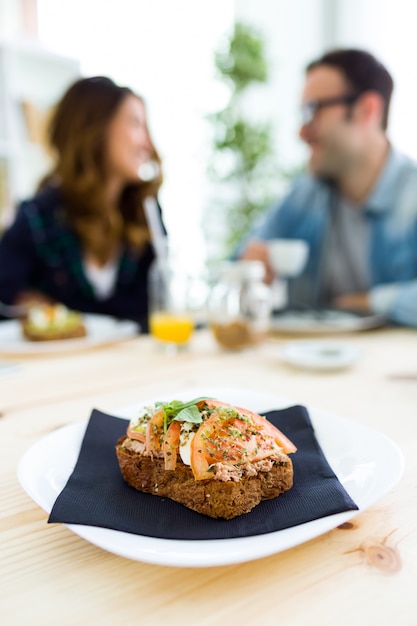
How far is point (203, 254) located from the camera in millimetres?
5293

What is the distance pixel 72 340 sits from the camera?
5.03ft

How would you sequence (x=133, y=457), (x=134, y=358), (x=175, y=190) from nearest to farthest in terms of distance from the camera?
(x=133, y=457) < (x=134, y=358) < (x=175, y=190)

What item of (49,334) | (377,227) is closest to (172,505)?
(49,334)

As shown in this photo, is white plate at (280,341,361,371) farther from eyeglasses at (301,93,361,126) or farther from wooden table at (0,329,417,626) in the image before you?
eyeglasses at (301,93,361,126)

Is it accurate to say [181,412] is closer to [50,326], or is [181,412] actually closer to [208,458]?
[208,458]

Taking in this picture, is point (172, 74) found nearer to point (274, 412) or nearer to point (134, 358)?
point (134, 358)

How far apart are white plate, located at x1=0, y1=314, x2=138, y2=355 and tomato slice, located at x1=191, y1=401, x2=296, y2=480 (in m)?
0.91

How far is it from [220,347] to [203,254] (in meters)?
3.84

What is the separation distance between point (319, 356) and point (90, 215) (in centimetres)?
172

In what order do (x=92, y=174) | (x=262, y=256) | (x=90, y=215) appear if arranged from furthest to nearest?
(x=90, y=215) → (x=92, y=174) → (x=262, y=256)

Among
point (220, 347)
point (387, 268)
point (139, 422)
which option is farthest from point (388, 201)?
point (139, 422)

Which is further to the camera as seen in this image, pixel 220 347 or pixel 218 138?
pixel 218 138

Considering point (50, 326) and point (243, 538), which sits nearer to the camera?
point (243, 538)

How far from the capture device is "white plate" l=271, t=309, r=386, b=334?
65.5 inches
